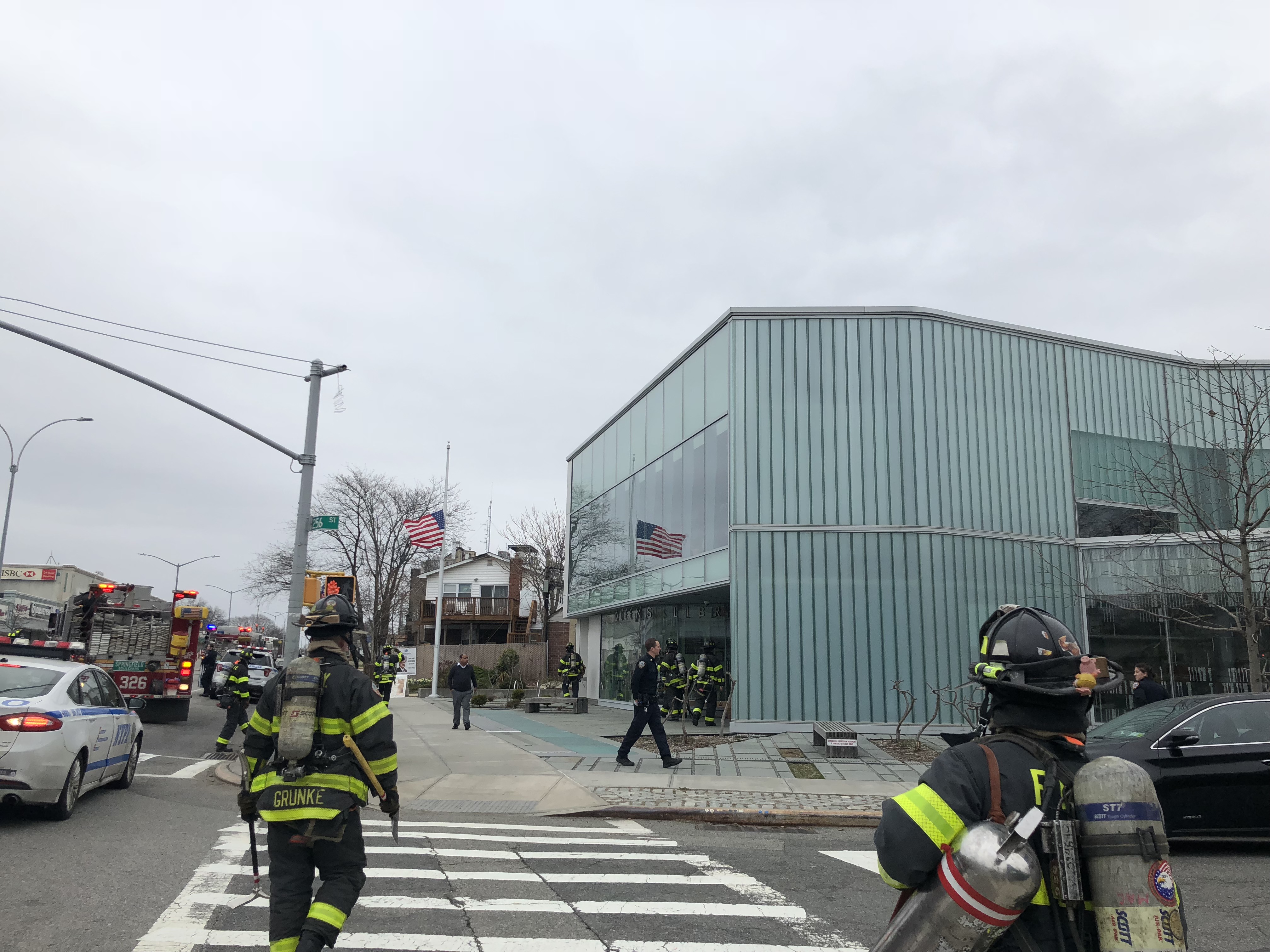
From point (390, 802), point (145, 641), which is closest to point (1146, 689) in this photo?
point (390, 802)

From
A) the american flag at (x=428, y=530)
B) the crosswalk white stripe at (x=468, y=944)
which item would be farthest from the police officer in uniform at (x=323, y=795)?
the american flag at (x=428, y=530)

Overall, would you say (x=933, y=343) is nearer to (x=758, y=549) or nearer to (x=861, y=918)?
(x=758, y=549)

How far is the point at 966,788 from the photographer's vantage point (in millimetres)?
2373

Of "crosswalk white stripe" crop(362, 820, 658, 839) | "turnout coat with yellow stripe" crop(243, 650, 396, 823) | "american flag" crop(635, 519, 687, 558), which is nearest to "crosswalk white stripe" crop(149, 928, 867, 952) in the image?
"turnout coat with yellow stripe" crop(243, 650, 396, 823)

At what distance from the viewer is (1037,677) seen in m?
2.56

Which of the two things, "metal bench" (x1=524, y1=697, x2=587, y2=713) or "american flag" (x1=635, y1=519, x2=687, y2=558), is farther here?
"metal bench" (x1=524, y1=697, x2=587, y2=713)

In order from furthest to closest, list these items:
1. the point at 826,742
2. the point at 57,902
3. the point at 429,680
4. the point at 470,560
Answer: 1. the point at 470,560
2. the point at 429,680
3. the point at 826,742
4. the point at 57,902

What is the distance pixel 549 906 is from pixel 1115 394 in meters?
19.3

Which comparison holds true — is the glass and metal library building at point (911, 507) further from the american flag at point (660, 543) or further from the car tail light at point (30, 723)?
the car tail light at point (30, 723)

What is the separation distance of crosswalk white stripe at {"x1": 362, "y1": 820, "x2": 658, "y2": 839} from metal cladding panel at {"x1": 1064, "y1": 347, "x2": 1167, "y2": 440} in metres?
15.3

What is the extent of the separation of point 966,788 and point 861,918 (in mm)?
4476

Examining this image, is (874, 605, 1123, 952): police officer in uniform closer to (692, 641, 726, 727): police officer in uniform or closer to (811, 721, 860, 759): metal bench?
(811, 721, 860, 759): metal bench

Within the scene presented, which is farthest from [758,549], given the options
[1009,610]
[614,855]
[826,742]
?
[1009,610]

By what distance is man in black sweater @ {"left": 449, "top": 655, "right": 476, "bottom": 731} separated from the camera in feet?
63.5
